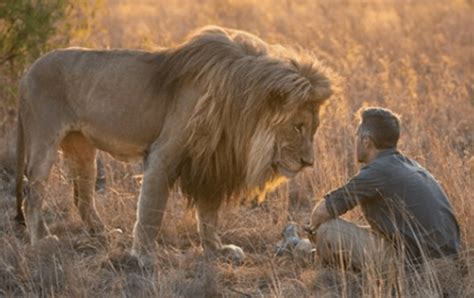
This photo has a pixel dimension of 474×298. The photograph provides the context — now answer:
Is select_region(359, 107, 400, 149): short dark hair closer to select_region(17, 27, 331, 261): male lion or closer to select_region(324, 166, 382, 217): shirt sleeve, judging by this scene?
select_region(324, 166, 382, 217): shirt sleeve

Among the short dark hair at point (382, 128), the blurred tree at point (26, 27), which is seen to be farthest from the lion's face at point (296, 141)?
the blurred tree at point (26, 27)

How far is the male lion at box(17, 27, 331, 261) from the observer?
17.6 feet

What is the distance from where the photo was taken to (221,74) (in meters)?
5.48

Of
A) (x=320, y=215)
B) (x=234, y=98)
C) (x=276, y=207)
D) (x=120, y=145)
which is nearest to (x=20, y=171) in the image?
(x=120, y=145)

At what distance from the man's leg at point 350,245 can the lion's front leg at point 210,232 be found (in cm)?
74

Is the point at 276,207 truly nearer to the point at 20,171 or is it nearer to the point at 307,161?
the point at 307,161

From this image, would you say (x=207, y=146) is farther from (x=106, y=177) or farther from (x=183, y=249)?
(x=106, y=177)

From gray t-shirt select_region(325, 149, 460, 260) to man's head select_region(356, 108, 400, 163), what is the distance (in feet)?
0.17

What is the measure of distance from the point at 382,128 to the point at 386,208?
0.44 m

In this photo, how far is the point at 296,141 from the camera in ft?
17.6

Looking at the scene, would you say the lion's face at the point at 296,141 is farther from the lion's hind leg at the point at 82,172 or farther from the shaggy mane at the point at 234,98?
the lion's hind leg at the point at 82,172

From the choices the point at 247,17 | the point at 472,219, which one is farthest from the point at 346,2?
the point at 472,219

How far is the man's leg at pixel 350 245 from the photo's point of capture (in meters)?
5.09

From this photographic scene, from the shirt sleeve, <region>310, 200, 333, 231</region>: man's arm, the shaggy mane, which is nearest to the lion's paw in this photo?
the shaggy mane
